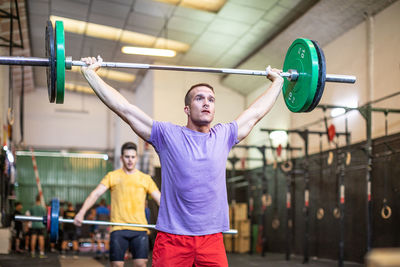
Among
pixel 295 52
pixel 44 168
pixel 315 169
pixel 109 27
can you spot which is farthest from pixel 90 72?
pixel 44 168

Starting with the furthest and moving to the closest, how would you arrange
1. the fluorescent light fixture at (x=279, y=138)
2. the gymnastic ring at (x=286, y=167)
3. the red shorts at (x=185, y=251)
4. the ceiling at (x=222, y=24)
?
the fluorescent light fixture at (x=279, y=138) < the gymnastic ring at (x=286, y=167) < the ceiling at (x=222, y=24) < the red shorts at (x=185, y=251)

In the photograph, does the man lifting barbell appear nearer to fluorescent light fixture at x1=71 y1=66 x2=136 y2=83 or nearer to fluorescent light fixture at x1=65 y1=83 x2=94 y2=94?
fluorescent light fixture at x1=71 y1=66 x2=136 y2=83

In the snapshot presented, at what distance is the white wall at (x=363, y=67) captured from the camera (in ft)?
20.8

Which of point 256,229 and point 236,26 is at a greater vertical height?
point 236,26

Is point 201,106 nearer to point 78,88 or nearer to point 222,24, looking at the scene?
point 222,24

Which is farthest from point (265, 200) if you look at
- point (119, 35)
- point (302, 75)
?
point (302, 75)

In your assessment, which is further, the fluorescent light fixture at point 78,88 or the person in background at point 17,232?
the fluorescent light fixture at point 78,88

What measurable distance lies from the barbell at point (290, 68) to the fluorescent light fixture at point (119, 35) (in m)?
7.58

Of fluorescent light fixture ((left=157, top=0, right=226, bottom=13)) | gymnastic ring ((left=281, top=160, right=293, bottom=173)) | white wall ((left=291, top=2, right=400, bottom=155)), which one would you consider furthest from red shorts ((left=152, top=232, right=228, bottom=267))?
fluorescent light fixture ((left=157, top=0, right=226, bottom=13))

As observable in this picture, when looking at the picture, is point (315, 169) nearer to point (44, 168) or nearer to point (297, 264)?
point (297, 264)

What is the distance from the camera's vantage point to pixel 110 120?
15250 millimetres

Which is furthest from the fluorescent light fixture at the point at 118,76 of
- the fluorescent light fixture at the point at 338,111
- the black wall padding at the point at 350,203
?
the fluorescent light fixture at the point at 338,111

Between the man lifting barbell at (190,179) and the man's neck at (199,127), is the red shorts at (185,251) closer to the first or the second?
the man lifting barbell at (190,179)

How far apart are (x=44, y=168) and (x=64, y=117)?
1723 millimetres
